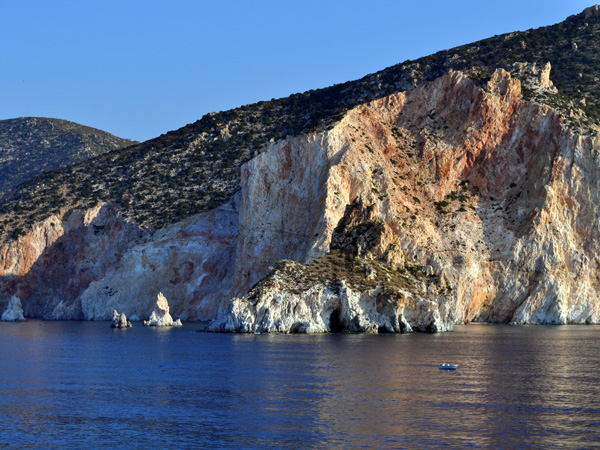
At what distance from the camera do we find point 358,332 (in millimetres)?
Answer: 89062

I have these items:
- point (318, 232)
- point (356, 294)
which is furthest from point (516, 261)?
point (356, 294)

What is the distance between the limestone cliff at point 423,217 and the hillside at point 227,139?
13142 mm

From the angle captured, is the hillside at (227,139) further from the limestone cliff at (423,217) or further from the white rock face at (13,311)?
the white rock face at (13,311)

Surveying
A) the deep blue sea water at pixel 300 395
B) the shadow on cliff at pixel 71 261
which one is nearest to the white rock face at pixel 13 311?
the shadow on cliff at pixel 71 261

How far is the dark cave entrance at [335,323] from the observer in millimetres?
89750

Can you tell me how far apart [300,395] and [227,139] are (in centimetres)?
12760

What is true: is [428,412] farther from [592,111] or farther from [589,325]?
[592,111]

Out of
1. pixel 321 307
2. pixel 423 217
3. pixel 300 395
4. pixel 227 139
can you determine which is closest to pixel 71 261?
pixel 227 139

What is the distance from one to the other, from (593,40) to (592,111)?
132ft

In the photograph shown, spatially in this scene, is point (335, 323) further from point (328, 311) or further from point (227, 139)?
point (227, 139)

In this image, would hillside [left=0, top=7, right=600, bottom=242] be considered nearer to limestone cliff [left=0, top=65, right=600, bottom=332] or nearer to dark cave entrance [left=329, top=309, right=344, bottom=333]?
limestone cliff [left=0, top=65, right=600, bottom=332]

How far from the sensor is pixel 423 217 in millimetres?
117500

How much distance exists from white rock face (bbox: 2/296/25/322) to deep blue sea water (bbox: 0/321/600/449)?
5636 centimetres

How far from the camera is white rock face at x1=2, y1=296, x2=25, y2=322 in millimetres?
131000
